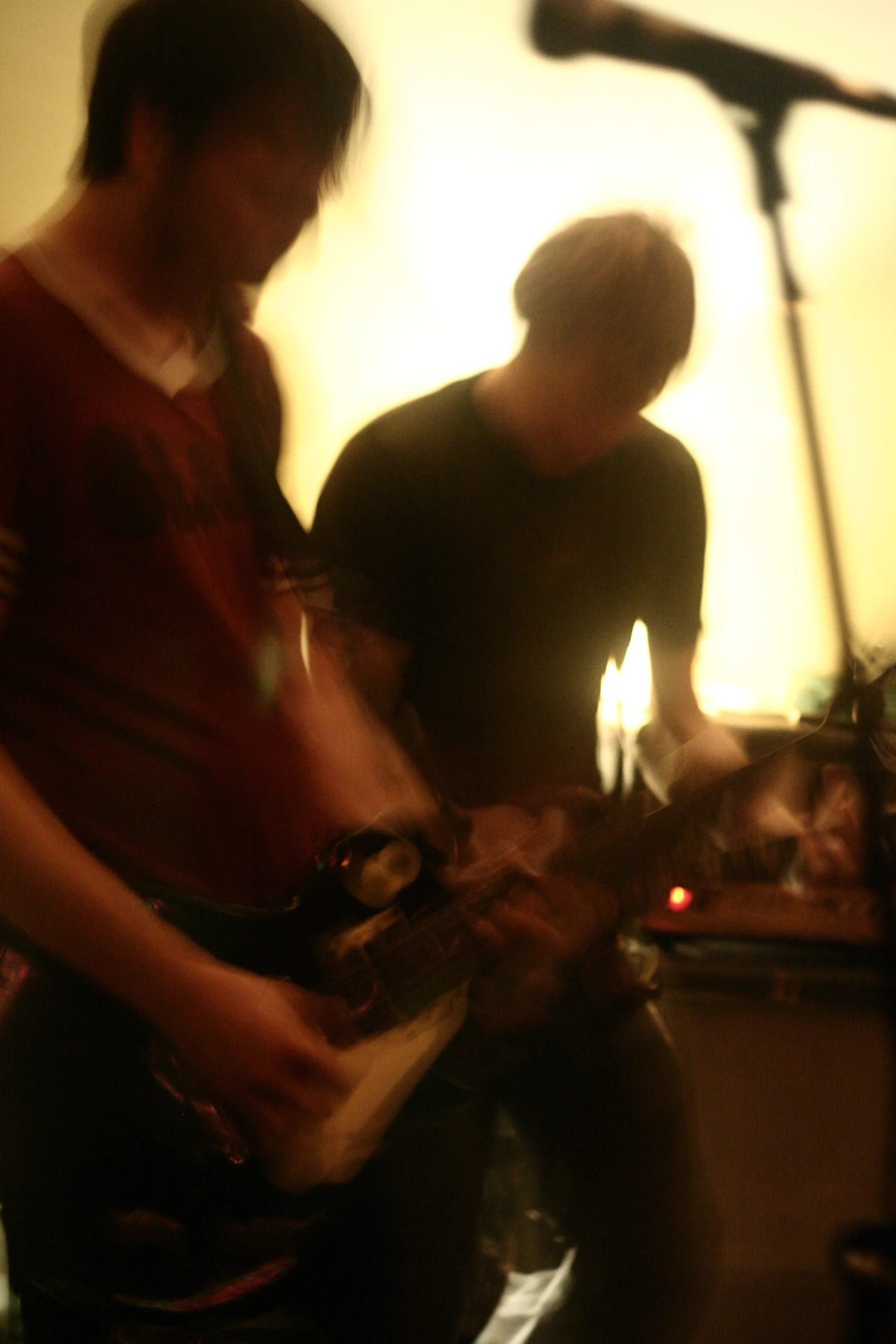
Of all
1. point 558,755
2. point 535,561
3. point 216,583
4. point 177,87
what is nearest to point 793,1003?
point 558,755

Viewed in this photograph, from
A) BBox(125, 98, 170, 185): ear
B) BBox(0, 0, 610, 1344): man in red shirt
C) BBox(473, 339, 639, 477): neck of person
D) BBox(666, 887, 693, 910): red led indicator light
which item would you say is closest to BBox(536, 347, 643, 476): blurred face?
BBox(473, 339, 639, 477): neck of person

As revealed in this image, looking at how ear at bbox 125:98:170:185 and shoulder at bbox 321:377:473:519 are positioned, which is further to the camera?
shoulder at bbox 321:377:473:519

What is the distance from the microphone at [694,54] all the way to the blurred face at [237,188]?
18cm

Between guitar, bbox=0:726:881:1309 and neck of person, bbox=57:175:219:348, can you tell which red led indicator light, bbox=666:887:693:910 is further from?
neck of person, bbox=57:175:219:348

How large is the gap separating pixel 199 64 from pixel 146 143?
6cm

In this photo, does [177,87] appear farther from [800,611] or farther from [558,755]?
[800,611]

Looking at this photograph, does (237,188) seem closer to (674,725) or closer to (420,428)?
(420,428)

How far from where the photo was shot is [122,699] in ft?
1.97

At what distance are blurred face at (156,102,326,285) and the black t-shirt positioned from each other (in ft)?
0.79

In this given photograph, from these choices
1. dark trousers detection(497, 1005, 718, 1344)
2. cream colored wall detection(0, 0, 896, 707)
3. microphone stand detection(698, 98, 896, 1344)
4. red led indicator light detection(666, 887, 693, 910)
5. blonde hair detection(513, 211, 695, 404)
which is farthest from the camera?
red led indicator light detection(666, 887, 693, 910)

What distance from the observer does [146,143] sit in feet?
2.10

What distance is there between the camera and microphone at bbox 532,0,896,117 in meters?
0.65

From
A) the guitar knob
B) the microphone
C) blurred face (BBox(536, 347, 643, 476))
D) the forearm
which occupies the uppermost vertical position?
the microphone

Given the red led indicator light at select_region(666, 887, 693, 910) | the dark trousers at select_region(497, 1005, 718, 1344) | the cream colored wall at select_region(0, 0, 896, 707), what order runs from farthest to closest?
the red led indicator light at select_region(666, 887, 693, 910)
the cream colored wall at select_region(0, 0, 896, 707)
the dark trousers at select_region(497, 1005, 718, 1344)
